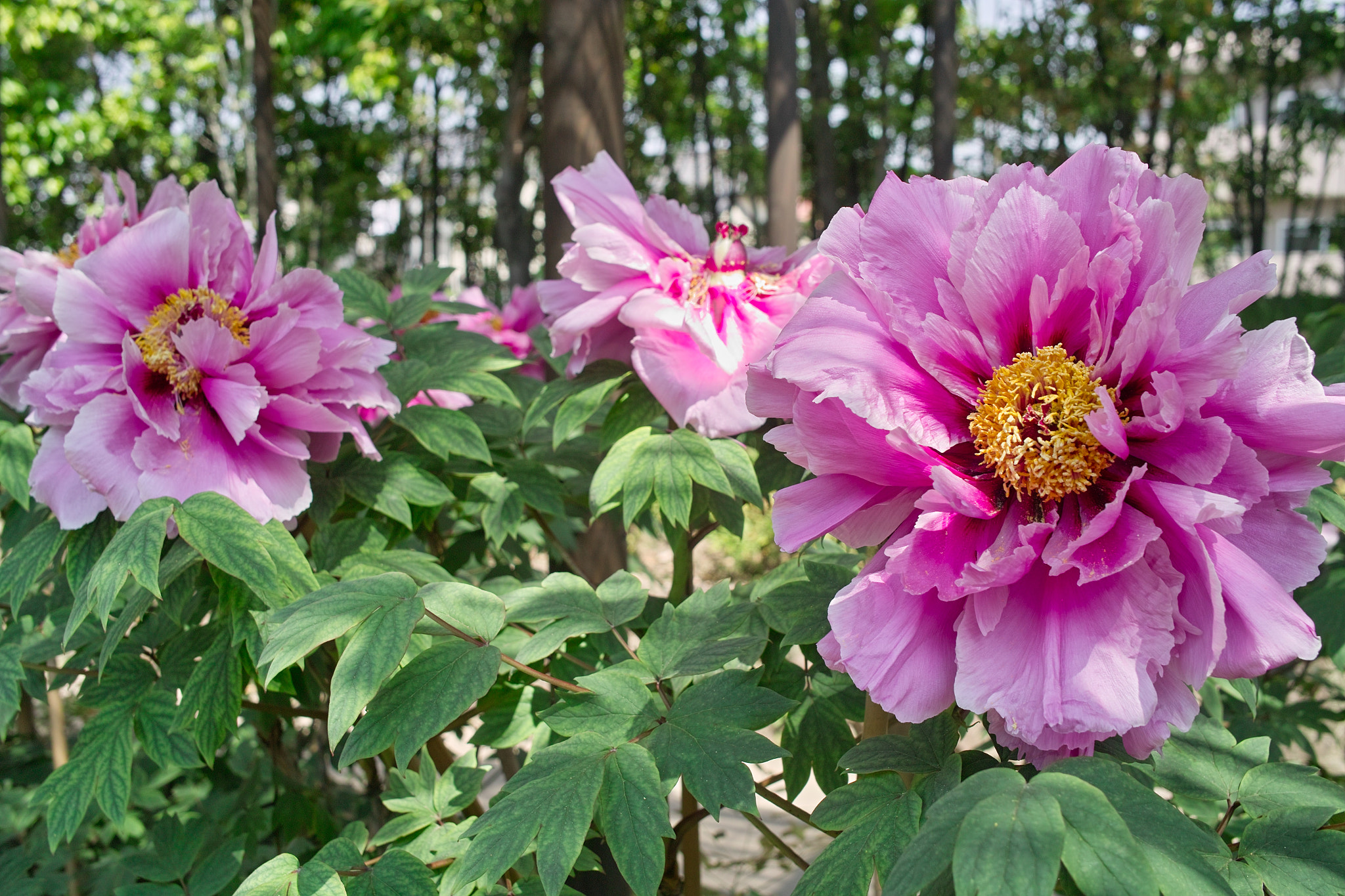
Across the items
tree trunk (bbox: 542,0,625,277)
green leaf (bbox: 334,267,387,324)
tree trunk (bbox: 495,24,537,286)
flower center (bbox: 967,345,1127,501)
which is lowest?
tree trunk (bbox: 495,24,537,286)

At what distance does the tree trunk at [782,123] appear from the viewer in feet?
20.3

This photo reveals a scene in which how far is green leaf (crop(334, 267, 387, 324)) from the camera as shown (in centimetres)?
150

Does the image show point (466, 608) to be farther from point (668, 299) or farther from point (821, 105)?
point (821, 105)

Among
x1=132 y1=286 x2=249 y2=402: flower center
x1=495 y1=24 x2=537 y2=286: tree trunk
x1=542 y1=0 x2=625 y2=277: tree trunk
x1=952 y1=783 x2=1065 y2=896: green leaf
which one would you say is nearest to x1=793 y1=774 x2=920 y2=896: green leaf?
x1=952 y1=783 x2=1065 y2=896: green leaf

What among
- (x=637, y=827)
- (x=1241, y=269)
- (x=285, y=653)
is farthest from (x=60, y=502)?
(x=1241, y=269)

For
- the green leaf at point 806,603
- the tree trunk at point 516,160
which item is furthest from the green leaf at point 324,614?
the tree trunk at point 516,160

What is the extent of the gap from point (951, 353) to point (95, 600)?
82 centimetres

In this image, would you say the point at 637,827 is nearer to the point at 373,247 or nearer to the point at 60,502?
the point at 60,502

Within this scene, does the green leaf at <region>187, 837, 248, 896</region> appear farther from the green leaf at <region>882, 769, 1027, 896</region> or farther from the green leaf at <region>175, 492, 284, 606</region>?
the green leaf at <region>882, 769, 1027, 896</region>

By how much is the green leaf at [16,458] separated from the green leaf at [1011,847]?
1166mm

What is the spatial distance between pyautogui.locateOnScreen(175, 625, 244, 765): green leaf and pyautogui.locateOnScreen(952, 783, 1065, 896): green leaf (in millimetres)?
780

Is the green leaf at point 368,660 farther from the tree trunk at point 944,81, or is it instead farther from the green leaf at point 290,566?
the tree trunk at point 944,81

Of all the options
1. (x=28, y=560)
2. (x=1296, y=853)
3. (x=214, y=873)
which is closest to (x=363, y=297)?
(x=28, y=560)

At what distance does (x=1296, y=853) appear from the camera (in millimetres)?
765
